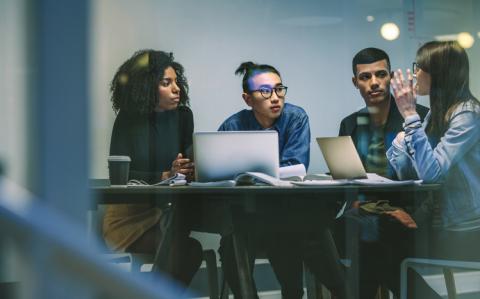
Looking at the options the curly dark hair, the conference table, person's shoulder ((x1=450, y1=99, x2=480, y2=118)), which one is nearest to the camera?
the conference table

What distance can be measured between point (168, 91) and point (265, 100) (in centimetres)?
63

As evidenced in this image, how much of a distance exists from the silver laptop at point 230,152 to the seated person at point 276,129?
0.85 ft

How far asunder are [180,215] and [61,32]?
1808 millimetres

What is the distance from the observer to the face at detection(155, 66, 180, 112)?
3.31m

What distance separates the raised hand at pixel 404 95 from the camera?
2.76 meters

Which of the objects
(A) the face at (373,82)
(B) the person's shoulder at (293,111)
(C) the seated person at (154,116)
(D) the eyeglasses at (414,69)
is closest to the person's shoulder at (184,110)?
(C) the seated person at (154,116)

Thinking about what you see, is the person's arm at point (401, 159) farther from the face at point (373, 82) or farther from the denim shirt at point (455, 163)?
the face at point (373, 82)

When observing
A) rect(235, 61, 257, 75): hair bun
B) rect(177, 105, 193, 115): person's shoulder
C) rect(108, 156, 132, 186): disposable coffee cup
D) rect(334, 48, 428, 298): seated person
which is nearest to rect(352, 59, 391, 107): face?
rect(334, 48, 428, 298): seated person

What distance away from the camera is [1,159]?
70 centimetres

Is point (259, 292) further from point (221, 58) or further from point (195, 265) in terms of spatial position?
point (221, 58)

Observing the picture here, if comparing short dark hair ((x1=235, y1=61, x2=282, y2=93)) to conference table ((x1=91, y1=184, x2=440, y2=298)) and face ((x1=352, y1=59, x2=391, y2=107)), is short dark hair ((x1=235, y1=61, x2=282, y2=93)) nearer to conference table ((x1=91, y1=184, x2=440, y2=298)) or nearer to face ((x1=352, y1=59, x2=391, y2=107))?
face ((x1=352, y1=59, x2=391, y2=107))

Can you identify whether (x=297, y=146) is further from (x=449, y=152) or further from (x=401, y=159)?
(x=449, y=152)

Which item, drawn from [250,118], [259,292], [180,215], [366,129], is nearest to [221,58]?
[250,118]

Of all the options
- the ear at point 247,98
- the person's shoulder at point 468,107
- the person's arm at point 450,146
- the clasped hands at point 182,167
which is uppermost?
the ear at point 247,98
